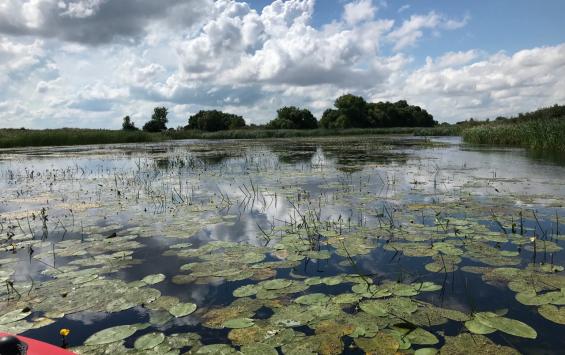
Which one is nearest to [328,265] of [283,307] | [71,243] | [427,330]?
[283,307]

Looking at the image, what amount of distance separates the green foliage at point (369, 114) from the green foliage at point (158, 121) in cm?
2843

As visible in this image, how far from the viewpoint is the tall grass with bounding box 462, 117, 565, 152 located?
55.9 feet

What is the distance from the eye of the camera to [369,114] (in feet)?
247

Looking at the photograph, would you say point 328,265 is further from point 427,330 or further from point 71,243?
point 71,243

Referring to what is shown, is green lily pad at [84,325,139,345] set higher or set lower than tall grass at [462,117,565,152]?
lower

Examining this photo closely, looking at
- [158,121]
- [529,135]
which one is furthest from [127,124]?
[529,135]

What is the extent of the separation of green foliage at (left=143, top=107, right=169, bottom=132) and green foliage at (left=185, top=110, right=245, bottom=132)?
718 centimetres

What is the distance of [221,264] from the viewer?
168 inches

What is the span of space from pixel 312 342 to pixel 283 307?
1.89 feet

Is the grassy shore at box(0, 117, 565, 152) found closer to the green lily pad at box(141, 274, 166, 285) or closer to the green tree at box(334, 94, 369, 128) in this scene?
the green tree at box(334, 94, 369, 128)

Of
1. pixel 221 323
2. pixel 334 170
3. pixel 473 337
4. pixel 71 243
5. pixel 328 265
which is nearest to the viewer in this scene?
pixel 473 337

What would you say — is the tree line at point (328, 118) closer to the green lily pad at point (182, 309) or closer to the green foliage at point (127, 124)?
the green foliage at point (127, 124)

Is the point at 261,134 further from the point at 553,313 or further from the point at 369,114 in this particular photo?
the point at 553,313

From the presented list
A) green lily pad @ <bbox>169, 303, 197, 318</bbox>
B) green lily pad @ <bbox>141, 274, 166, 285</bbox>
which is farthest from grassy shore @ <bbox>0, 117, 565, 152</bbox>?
green lily pad @ <bbox>169, 303, 197, 318</bbox>
